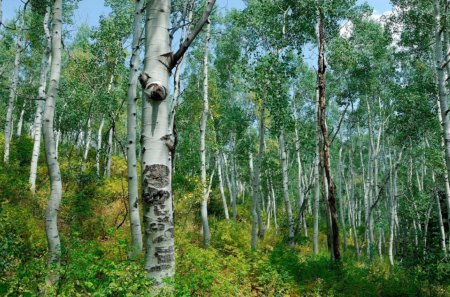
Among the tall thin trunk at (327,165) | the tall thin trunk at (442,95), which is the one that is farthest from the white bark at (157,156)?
the tall thin trunk at (442,95)

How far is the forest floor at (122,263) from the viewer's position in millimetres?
3584

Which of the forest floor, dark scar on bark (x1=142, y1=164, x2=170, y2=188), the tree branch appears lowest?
the forest floor

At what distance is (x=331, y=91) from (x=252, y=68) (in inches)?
365

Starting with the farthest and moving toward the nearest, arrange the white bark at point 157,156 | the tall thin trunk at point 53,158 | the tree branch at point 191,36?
1. the tall thin trunk at point 53,158
2. the tree branch at point 191,36
3. the white bark at point 157,156

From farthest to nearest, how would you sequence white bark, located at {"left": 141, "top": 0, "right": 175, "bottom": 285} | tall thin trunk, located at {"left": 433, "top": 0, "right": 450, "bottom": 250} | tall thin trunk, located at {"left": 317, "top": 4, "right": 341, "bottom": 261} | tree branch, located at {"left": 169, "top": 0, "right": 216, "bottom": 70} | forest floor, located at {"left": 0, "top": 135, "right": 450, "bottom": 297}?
tall thin trunk, located at {"left": 317, "top": 4, "right": 341, "bottom": 261}, tall thin trunk, located at {"left": 433, "top": 0, "right": 450, "bottom": 250}, forest floor, located at {"left": 0, "top": 135, "right": 450, "bottom": 297}, tree branch, located at {"left": 169, "top": 0, "right": 216, "bottom": 70}, white bark, located at {"left": 141, "top": 0, "right": 175, "bottom": 285}

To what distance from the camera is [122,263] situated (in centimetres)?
334

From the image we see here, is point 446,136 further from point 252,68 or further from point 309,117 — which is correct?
point 309,117

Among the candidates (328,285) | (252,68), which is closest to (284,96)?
(252,68)

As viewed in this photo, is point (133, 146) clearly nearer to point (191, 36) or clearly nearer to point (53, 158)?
point (53, 158)

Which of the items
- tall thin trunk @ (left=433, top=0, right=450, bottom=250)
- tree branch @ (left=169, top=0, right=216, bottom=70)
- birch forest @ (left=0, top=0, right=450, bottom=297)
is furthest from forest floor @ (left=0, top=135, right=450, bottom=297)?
tall thin trunk @ (left=433, top=0, right=450, bottom=250)

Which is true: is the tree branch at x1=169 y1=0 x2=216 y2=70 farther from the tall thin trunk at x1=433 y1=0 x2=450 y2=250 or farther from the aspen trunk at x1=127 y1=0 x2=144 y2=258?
the tall thin trunk at x1=433 y1=0 x2=450 y2=250

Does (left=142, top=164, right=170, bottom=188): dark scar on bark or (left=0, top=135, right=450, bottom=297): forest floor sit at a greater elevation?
(left=142, top=164, right=170, bottom=188): dark scar on bark

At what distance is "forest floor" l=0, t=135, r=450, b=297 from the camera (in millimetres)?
3584

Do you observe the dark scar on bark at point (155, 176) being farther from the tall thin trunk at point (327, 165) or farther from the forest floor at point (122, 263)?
the tall thin trunk at point (327, 165)
